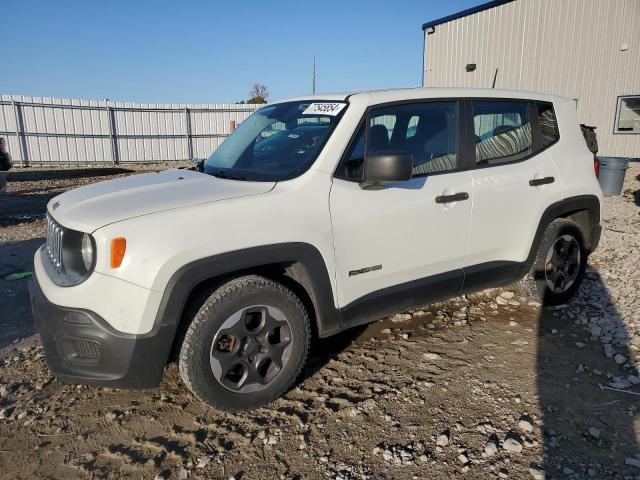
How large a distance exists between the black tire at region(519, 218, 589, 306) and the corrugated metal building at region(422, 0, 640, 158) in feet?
36.7

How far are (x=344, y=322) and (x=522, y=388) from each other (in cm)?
118

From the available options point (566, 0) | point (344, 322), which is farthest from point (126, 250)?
point (566, 0)

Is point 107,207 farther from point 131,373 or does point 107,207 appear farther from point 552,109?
point 552,109

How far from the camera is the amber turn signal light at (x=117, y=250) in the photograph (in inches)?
91.0

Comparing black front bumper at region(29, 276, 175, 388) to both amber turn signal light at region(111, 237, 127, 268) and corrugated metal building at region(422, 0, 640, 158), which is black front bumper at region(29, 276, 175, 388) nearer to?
amber turn signal light at region(111, 237, 127, 268)

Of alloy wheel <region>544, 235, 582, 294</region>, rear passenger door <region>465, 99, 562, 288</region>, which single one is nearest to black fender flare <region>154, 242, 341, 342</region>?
rear passenger door <region>465, 99, 562, 288</region>

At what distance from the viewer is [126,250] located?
2311 mm

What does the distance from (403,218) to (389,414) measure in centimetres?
119

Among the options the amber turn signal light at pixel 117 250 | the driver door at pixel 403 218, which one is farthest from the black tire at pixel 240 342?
the amber turn signal light at pixel 117 250

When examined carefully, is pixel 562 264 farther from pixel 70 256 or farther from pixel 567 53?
pixel 567 53

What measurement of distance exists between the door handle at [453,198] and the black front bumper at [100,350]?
6.30 ft

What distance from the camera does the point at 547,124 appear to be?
403cm

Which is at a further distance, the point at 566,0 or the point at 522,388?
the point at 566,0

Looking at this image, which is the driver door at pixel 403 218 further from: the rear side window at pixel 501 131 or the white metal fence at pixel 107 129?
the white metal fence at pixel 107 129
